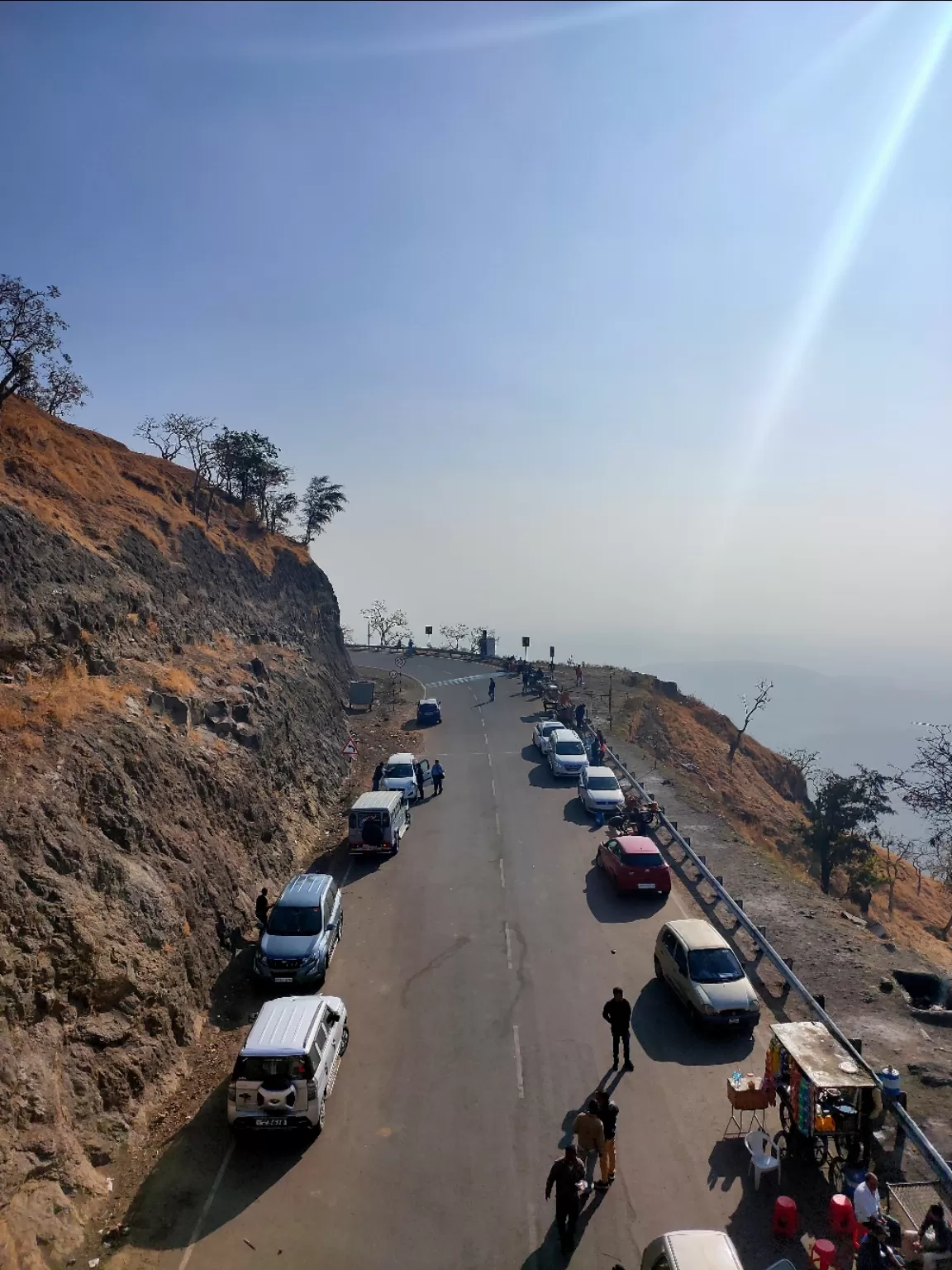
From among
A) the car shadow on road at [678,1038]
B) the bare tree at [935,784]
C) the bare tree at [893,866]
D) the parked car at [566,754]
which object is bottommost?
the bare tree at [893,866]

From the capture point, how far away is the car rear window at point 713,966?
47.4ft

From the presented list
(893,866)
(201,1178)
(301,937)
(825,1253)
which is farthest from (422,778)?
(893,866)

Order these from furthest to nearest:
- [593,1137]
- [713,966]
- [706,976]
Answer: [713,966] < [706,976] < [593,1137]

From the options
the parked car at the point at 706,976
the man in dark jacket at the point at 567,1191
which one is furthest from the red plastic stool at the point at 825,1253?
the parked car at the point at 706,976

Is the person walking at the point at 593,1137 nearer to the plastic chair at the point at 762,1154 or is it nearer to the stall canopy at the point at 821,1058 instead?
the plastic chair at the point at 762,1154

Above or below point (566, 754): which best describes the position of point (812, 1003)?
below

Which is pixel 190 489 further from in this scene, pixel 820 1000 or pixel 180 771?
pixel 820 1000

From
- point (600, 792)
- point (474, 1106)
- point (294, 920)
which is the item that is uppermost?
point (600, 792)

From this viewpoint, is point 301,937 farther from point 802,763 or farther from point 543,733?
point 802,763

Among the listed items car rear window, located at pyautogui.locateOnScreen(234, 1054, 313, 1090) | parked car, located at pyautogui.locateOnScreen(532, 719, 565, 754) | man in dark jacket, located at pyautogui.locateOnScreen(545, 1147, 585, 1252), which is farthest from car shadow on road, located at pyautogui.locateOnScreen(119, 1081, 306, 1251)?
parked car, located at pyautogui.locateOnScreen(532, 719, 565, 754)

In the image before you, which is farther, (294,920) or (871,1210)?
(294,920)

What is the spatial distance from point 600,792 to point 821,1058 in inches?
667

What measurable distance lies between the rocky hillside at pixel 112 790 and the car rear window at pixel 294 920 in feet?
4.36

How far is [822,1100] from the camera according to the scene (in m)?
10.8
